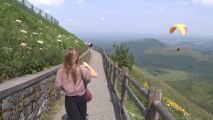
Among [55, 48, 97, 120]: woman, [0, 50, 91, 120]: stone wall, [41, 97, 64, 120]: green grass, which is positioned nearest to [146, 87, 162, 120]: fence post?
[55, 48, 97, 120]: woman

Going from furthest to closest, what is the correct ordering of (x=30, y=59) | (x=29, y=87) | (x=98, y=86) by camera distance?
(x=98, y=86) < (x=30, y=59) < (x=29, y=87)

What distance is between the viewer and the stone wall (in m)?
8.13

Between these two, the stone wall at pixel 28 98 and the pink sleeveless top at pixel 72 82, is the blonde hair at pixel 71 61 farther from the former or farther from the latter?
the stone wall at pixel 28 98

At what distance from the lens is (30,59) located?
40.4 ft

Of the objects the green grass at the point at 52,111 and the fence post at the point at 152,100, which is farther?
the green grass at the point at 52,111

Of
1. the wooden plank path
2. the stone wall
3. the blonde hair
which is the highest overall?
the blonde hair

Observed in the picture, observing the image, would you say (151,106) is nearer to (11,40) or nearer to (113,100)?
(11,40)

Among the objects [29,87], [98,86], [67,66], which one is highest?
[67,66]

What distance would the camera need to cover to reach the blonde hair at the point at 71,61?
7.82 metres

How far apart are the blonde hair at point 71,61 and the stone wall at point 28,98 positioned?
121cm

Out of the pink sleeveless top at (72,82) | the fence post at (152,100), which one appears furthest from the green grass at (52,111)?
the fence post at (152,100)

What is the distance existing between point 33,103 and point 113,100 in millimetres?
6662

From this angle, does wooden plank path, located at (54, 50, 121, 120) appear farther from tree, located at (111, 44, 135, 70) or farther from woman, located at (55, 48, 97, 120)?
tree, located at (111, 44, 135, 70)

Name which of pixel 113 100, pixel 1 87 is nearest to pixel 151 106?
pixel 1 87
